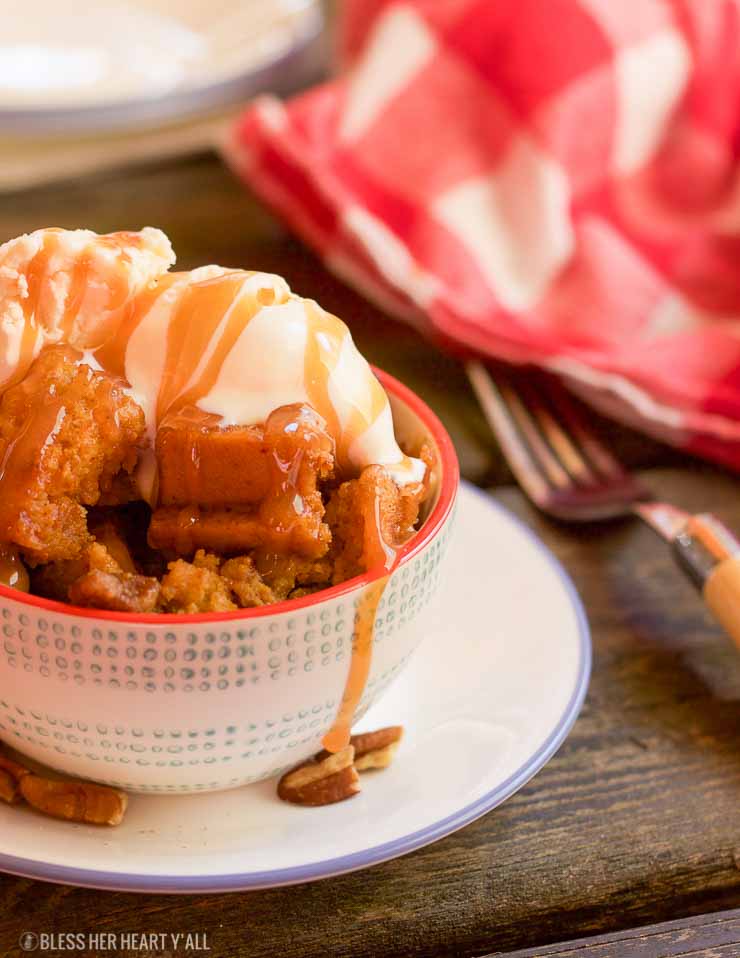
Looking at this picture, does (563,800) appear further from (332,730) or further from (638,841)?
(332,730)

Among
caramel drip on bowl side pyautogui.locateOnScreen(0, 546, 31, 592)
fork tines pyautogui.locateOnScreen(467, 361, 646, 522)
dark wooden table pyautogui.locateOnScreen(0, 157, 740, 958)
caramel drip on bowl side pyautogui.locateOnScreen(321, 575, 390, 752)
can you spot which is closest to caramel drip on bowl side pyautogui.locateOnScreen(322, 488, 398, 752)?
caramel drip on bowl side pyautogui.locateOnScreen(321, 575, 390, 752)

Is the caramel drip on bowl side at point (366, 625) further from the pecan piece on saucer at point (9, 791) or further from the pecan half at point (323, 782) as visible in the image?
the pecan piece on saucer at point (9, 791)

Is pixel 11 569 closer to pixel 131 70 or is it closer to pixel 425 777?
pixel 425 777

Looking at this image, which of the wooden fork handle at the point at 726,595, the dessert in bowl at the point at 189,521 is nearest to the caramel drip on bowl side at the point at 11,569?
the dessert in bowl at the point at 189,521

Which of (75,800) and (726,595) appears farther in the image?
(726,595)

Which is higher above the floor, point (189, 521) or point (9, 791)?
point (189, 521)

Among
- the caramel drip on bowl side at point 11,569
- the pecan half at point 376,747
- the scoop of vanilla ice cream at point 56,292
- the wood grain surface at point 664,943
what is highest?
the scoop of vanilla ice cream at point 56,292

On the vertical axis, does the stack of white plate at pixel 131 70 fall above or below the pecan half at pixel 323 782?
below

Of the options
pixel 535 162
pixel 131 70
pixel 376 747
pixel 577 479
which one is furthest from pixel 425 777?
pixel 131 70
